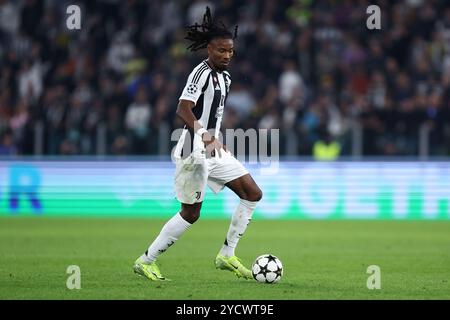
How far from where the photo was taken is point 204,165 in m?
9.77

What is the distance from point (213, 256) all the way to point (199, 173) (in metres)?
2.91

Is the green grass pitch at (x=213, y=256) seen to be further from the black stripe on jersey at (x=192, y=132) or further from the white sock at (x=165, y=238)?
the black stripe on jersey at (x=192, y=132)

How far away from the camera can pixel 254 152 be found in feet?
64.6

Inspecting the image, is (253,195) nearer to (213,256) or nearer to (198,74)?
(198,74)

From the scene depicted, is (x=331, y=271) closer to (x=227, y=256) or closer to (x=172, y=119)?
(x=227, y=256)

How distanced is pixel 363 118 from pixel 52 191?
250 inches

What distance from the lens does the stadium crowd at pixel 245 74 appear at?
19.9 metres

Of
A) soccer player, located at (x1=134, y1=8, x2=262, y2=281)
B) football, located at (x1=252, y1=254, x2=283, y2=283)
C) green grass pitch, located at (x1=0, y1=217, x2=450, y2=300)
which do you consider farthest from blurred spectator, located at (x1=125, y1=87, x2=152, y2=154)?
football, located at (x1=252, y1=254, x2=283, y2=283)

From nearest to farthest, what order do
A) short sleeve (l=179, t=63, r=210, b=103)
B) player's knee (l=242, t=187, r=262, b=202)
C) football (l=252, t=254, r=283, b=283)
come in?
football (l=252, t=254, r=283, b=283)
short sleeve (l=179, t=63, r=210, b=103)
player's knee (l=242, t=187, r=262, b=202)

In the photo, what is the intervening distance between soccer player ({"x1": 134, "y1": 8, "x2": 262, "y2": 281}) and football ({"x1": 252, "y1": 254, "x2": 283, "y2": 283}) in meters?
0.32

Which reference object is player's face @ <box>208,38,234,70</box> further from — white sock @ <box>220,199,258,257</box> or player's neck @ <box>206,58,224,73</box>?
white sock @ <box>220,199,258,257</box>

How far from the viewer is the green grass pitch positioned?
8.74m

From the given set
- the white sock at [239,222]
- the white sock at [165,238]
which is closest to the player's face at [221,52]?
the white sock at [239,222]

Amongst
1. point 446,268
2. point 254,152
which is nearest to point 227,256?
point 446,268
